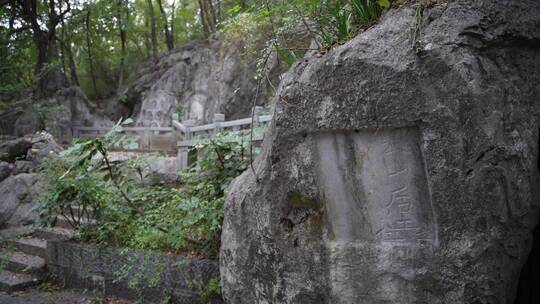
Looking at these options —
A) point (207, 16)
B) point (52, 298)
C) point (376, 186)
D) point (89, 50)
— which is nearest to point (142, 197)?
point (52, 298)

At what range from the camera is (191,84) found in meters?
19.9

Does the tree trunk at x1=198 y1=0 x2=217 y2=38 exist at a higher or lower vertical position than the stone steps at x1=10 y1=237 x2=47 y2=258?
higher

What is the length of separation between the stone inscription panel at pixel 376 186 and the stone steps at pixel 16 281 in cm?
462

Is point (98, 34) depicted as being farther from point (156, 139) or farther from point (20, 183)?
point (20, 183)

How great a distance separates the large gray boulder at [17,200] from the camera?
27.8 feet

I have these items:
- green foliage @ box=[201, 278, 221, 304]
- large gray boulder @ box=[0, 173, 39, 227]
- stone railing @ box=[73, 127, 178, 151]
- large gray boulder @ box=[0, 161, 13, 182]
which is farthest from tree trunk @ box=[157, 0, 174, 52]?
green foliage @ box=[201, 278, 221, 304]

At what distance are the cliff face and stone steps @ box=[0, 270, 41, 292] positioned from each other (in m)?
10.3

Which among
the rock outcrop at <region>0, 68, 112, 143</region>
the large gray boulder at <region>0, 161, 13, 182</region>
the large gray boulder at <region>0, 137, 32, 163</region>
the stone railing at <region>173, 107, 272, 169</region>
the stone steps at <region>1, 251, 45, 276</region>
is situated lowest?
the stone steps at <region>1, 251, 45, 276</region>

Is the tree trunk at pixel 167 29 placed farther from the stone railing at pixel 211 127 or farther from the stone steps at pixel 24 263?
the stone steps at pixel 24 263

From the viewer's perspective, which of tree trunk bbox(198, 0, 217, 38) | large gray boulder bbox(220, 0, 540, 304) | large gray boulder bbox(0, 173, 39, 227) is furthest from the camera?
tree trunk bbox(198, 0, 217, 38)

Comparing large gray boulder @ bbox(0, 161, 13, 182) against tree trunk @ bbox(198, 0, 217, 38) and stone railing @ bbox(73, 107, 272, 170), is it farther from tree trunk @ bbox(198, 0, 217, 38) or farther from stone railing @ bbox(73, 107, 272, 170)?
tree trunk @ bbox(198, 0, 217, 38)

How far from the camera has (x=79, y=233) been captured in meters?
6.14

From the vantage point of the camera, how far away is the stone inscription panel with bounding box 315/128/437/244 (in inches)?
117

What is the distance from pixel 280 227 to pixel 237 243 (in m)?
0.50
